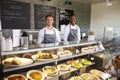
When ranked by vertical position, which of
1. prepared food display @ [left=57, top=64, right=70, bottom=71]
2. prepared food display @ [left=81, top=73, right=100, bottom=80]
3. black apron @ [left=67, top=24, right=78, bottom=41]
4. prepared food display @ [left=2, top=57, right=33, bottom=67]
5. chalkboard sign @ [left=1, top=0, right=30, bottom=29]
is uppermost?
chalkboard sign @ [left=1, top=0, right=30, bottom=29]

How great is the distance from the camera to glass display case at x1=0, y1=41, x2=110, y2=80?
61.1 inches

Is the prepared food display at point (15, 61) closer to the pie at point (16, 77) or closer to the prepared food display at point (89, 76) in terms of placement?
the pie at point (16, 77)

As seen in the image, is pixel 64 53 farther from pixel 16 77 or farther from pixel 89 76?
pixel 16 77

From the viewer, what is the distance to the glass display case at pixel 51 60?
61.1 inches

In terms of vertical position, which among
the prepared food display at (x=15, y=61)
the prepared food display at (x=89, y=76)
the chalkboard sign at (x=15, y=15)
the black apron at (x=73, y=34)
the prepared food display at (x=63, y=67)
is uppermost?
the chalkboard sign at (x=15, y=15)

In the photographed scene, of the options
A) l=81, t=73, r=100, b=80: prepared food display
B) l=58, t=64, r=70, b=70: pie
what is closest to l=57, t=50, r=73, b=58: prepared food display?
l=58, t=64, r=70, b=70: pie

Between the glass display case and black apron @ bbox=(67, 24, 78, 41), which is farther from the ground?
black apron @ bbox=(67, 24, 78, 41)

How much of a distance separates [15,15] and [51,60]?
2.42m

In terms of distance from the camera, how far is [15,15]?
377 centimetres

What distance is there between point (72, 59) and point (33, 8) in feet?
7.92

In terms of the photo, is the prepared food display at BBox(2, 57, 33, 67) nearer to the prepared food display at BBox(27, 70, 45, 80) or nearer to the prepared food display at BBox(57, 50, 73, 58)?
the prepared food display at BBox(27, 70, 45, 80)

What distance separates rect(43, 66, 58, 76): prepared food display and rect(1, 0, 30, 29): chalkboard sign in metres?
2.17

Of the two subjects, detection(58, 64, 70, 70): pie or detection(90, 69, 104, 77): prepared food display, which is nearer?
detection(58, 64, 70, 70): pie

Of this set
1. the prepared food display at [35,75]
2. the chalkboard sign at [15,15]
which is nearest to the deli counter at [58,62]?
the prepared food display at [35,75]
